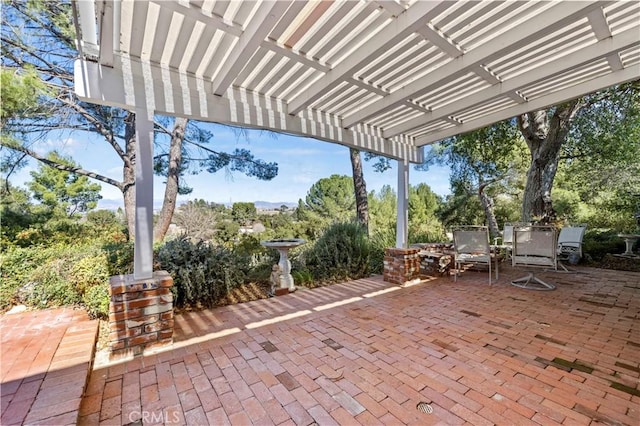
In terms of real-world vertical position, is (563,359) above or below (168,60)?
below

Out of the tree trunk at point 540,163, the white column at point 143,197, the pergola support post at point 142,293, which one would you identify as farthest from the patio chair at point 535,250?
the white column at point 143,197

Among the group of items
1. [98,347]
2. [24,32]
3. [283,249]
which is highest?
[24,32]

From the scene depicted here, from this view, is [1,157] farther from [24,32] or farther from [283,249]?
[283,249]

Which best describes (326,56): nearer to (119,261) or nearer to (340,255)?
(119,261)

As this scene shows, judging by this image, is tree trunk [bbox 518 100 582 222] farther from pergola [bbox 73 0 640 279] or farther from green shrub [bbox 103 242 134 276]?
green shrub [bbox 103 242 134 276]

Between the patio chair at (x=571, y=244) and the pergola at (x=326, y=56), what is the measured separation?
4626mm

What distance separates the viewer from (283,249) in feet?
14.4

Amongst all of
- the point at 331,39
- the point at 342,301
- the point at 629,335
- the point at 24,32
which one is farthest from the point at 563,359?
the point at 24,32

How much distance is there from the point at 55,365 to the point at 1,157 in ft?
23.9

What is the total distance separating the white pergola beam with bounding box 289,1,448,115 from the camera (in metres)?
2.01

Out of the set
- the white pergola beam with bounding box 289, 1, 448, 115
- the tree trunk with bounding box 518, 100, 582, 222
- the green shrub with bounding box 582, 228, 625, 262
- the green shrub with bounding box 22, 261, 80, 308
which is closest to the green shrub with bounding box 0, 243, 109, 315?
the green shrub with bounding box 22, 261, 80, 308

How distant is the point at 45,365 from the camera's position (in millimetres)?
2172

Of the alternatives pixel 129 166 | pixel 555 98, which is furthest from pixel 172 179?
pixel 555 98

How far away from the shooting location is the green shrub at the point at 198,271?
3.73 m
